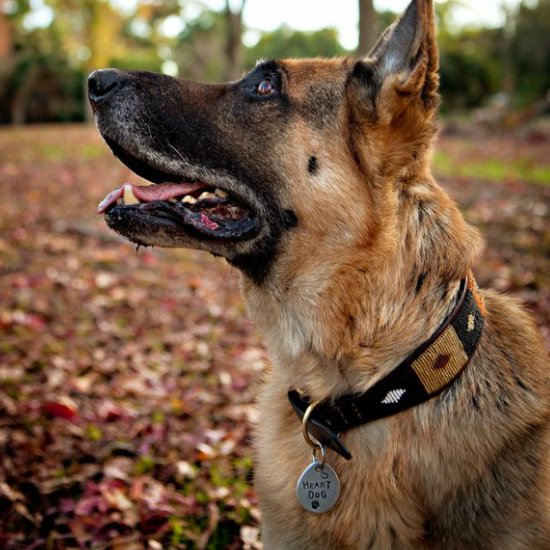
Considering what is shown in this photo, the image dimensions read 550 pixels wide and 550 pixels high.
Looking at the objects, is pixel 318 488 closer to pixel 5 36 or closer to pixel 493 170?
pixel 493 170

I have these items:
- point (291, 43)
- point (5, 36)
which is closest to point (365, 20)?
point (5, 36)

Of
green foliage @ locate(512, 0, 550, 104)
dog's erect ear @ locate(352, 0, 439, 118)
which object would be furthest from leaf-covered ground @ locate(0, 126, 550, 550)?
green foliage @ locate(512, 0, 550, 104)

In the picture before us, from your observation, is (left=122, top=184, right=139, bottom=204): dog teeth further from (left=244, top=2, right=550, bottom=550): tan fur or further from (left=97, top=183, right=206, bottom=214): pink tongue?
(left=244, top=2, right=550, bottom=550): tan fur

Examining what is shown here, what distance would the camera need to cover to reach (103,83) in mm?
2568

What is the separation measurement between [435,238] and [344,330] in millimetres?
489

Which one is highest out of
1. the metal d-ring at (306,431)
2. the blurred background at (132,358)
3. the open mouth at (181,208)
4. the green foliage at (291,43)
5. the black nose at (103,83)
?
the black nose at (103,83)

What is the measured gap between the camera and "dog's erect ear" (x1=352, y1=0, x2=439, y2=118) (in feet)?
7.29

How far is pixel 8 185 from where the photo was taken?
11.8 meters

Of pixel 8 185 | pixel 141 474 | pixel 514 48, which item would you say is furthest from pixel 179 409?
pixel 514 48

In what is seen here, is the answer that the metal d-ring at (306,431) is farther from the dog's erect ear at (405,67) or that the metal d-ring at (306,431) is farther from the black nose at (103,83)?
the black nose at (103,83)

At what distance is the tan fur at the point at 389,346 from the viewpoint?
214 centimetres

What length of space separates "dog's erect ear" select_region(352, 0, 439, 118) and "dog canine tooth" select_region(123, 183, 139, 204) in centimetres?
104

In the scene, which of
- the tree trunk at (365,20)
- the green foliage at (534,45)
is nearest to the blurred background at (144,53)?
the green foliage at (534,45)

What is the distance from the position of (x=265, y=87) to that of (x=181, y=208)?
654 millimetres
